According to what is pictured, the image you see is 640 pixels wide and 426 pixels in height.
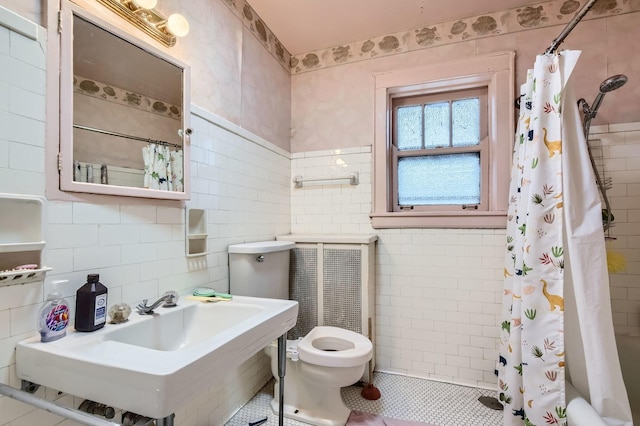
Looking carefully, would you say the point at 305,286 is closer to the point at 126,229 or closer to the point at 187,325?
the point at 187,325

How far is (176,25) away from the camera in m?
1.29

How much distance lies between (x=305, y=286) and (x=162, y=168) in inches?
47.9

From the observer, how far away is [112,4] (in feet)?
3.71

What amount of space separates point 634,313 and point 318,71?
2.63 metres

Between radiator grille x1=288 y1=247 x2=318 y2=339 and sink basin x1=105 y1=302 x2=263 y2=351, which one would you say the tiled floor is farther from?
sink basin x1=105 y1=302 x2=263 y2=351

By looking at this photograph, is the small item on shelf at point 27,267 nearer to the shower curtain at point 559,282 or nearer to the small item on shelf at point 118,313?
the small item on shelf at point 118,313

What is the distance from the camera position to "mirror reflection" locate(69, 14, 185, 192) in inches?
A: 40.9

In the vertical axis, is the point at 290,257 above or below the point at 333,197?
below

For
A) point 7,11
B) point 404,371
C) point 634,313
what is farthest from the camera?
point 404,371

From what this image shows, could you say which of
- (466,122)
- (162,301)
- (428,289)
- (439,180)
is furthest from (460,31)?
(162,301)

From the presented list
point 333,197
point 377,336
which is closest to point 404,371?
point 377,336

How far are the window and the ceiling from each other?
32cm

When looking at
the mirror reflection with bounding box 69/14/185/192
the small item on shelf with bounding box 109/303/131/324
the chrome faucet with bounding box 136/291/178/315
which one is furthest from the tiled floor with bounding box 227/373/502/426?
the mirror reflection with bounding box 69/14/185/192

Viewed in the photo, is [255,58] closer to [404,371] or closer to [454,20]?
[454,20]
